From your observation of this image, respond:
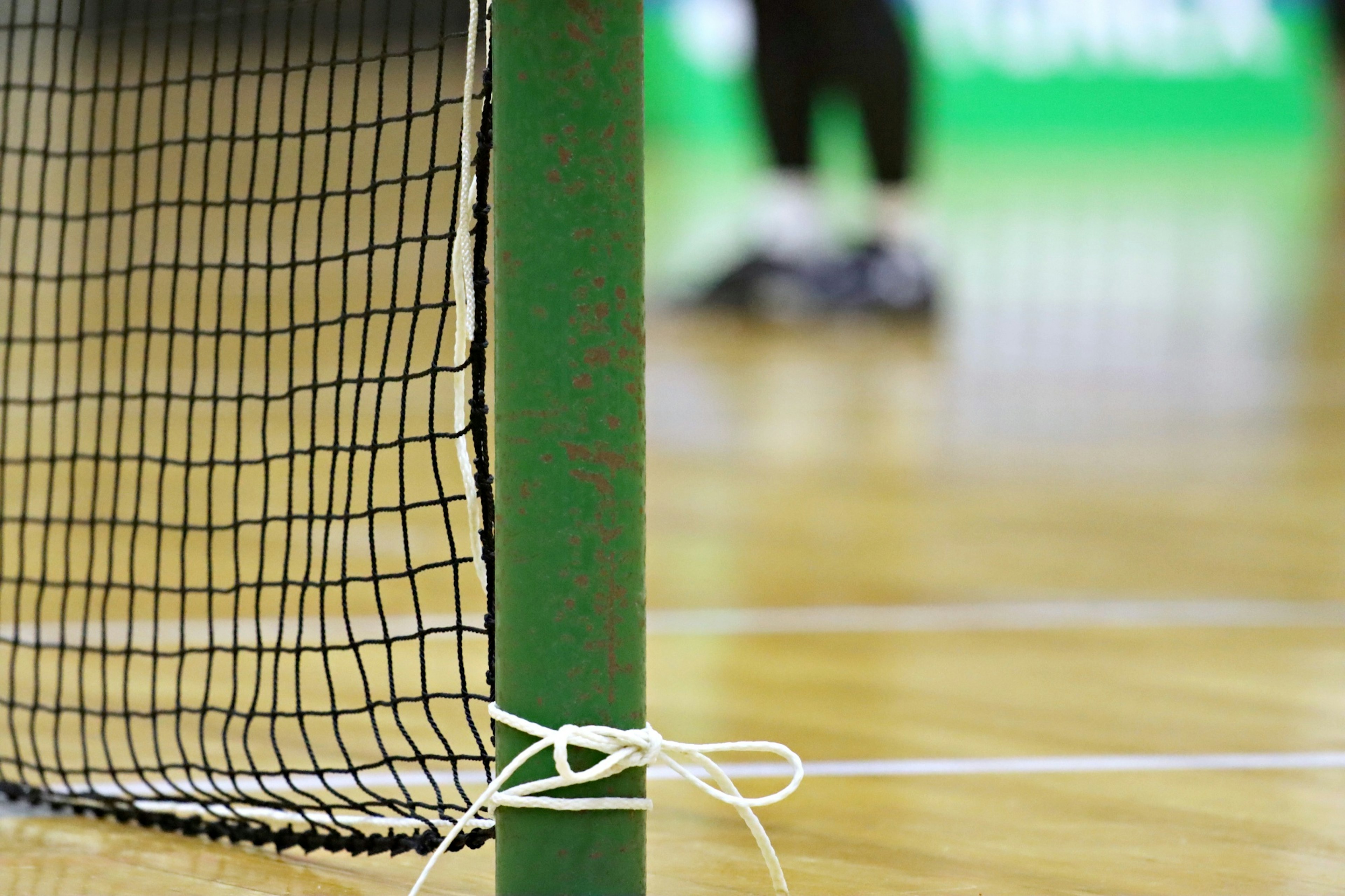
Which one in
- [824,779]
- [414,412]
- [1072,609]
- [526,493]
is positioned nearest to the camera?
[526,493]

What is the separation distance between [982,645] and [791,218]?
208 cm

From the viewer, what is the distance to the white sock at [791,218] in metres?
3.13

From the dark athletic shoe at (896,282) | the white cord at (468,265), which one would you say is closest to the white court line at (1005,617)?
the white cord at (468,265)

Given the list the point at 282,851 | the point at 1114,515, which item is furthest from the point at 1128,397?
the point at 282,851

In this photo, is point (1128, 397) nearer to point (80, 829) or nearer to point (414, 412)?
point (414, 412)

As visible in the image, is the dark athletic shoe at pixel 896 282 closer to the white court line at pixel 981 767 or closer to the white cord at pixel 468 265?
the white court line at pixel 981 767

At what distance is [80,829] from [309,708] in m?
0.21

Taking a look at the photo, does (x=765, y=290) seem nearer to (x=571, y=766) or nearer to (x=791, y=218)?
(x=791, y=218)

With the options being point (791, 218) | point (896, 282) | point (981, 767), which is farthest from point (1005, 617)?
point (791, 218)

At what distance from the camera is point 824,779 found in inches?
33.7

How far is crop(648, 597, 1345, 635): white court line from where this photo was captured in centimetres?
118

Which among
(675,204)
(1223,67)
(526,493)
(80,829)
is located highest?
(1223,67)

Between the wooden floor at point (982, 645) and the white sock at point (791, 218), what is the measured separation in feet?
2.32

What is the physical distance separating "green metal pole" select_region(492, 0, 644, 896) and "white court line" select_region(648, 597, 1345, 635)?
0.54 meters
